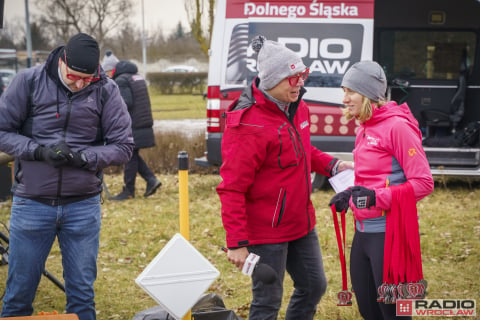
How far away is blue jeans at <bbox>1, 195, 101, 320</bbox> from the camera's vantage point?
3264mm

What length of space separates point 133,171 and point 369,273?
539cm

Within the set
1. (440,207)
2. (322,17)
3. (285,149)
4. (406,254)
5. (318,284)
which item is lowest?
(440,207)

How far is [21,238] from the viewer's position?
3.27m

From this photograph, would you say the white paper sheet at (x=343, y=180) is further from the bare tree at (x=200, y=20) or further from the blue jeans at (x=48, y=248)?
the bare tree at (x=200, y=20)

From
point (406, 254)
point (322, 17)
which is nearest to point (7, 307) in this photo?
point (406, 254)

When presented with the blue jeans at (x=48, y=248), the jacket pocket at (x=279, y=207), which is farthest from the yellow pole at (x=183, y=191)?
the jacket pocket at (x=279, y=207)

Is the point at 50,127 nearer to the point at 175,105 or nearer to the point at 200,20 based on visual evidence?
the point at 200,20

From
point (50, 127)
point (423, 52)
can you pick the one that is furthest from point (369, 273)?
point (423, 52)

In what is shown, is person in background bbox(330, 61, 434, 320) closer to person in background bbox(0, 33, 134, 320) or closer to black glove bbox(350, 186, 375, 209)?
black glove bbox(350, 186, 375, 209)

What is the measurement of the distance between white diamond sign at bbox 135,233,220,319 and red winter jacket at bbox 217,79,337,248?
38 centimetres

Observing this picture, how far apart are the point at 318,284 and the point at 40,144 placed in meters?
1.61

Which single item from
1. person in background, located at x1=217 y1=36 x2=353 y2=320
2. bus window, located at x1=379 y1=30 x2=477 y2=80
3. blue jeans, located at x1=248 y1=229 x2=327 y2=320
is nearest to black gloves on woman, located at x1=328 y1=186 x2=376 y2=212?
person in background, located at x1=217 y1=36 x2=353 y2=320

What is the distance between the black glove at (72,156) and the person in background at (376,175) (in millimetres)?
1289

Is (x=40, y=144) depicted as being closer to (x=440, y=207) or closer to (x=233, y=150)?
(x=233, y=150)
